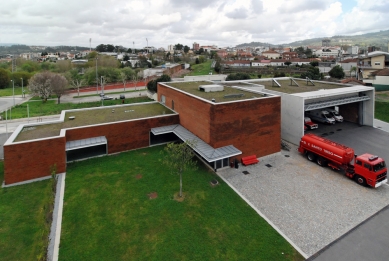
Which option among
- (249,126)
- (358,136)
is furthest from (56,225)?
(358,136)

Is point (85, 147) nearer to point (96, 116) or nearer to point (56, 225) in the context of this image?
point (96, 116)

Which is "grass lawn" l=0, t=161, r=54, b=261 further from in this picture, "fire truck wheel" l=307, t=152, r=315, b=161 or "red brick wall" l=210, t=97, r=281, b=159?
"fire truck wheel" l=307, t=152, r=315, b=161

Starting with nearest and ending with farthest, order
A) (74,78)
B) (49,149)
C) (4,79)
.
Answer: (49,149)
(74,78)
(4,79)

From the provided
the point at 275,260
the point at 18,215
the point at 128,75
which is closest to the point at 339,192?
the point at 275,260

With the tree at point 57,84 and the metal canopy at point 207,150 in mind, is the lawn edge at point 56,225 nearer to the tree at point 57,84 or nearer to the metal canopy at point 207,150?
the metal canopy at point 207,150

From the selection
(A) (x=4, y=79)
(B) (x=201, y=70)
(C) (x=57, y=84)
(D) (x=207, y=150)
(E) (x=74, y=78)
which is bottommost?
(D) (x=207, y=150)
